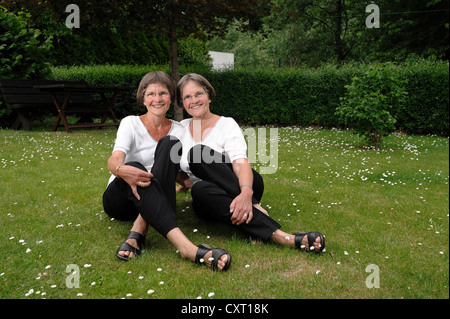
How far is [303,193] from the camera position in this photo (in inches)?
168

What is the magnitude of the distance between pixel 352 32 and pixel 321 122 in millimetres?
10318

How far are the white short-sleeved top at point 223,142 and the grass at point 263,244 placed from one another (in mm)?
634

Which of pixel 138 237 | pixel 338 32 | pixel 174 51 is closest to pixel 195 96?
pixel 138 237

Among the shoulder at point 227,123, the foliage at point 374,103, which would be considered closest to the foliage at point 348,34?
the foliage at point 374,103

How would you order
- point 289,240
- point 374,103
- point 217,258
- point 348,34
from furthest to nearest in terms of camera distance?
point 348,34 < point 374,103 < point 289,240 < point 217,258

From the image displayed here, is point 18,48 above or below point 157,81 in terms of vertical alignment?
above

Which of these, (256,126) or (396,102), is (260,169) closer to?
(396,102)

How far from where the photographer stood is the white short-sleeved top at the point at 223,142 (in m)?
3.00

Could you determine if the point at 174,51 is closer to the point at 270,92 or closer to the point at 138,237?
the point at 270,92

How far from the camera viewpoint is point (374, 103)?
7.09 metres

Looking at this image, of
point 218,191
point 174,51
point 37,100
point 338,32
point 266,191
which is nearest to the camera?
point 218,191

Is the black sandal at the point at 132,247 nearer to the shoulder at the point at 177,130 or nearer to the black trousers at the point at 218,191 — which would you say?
the black trousers at the point at 218,191

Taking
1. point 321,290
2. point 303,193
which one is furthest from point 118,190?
point 303,193

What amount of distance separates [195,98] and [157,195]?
0.88 metres
